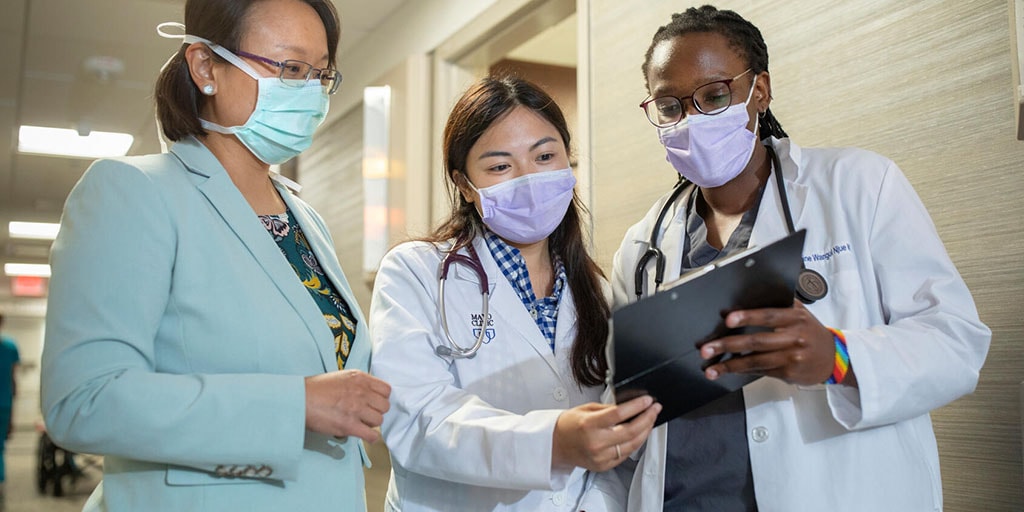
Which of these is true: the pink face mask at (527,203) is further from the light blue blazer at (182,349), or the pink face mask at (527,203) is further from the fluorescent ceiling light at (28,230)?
the fluorescent ceiling light at (28,230)

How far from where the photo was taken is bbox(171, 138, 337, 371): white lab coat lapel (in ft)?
3.94

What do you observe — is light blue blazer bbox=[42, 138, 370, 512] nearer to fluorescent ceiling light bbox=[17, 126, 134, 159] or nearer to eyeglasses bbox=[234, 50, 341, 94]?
eyeglasses bbox=[234, 50, 341, 94]

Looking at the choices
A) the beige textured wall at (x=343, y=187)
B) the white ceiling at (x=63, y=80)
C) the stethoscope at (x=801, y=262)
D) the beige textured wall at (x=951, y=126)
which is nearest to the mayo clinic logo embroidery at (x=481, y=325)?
the stethoscope at (x=801, y=262)

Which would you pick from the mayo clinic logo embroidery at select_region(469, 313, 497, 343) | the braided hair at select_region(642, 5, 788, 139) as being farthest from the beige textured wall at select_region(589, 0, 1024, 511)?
the mayo clinic logo embroidery at select_region(469, 313, 497, 343)

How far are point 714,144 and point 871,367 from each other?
0.48m

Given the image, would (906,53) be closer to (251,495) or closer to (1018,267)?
(1018,267)

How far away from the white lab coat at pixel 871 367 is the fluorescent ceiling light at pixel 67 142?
11.5 ft

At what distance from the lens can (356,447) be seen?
1318 mm

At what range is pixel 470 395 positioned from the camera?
4.44 ft

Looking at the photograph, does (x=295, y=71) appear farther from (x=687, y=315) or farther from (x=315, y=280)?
(x=687, y=315)

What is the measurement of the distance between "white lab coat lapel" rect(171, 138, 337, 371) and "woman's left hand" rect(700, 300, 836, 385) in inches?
21.9

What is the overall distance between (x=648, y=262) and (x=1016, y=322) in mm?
658

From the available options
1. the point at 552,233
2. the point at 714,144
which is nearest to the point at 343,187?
the point at 552,233

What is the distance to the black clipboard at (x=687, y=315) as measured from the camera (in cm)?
97
